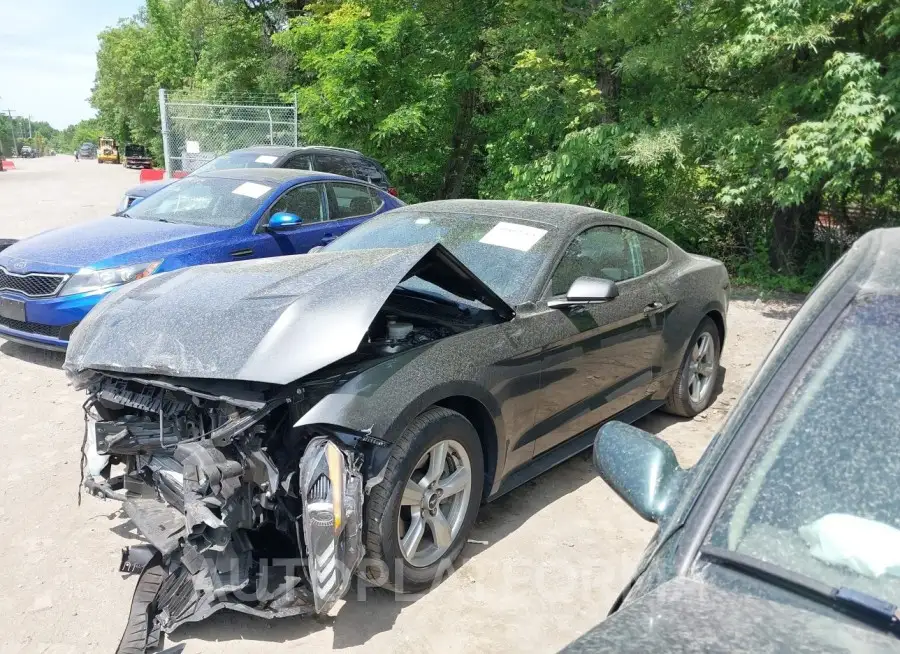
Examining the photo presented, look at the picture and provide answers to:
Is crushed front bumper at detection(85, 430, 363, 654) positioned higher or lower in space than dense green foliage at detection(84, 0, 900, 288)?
lower

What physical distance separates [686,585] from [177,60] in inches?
1595

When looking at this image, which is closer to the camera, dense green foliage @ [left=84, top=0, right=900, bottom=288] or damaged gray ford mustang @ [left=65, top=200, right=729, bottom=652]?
damaged gray ford mustang @ [left=65, top=200, right=729, bottom=652]

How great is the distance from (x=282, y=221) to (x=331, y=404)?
4.18 metres

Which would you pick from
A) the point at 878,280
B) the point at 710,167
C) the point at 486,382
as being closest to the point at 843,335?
the point at 878,280

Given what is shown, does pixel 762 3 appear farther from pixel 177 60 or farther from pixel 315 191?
pixel 177 60

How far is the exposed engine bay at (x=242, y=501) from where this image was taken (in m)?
2.73

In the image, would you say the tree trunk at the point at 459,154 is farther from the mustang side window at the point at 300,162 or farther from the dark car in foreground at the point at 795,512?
the dark car in foreground at the point at 795,512

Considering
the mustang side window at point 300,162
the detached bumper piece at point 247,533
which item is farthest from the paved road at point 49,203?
the detached bumper piece at point 247,533

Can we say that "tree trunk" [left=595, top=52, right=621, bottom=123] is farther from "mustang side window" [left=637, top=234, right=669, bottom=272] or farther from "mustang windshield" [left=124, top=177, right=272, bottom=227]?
"mustang side window" [left=637, top=234, right=669, bottom=272]

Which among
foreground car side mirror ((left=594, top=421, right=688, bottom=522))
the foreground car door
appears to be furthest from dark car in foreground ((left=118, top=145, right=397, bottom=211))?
foreground car side mirror ((left=594, top=421, right=688, bottom=522))

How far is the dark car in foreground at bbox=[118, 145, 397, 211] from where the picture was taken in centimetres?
1131

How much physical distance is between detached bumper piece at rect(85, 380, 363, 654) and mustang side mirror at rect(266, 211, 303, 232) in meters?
3.83

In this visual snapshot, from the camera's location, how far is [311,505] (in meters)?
2.70

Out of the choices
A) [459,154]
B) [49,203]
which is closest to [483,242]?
[459,154]
